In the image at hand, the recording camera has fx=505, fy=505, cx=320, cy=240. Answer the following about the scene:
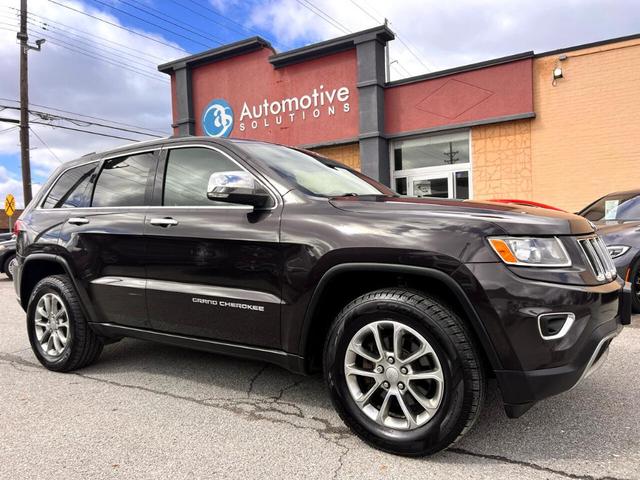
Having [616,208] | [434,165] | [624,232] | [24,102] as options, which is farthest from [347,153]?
[24,102]

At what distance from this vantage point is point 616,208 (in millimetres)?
6508

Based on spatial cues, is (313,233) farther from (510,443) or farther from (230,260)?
(510,443)

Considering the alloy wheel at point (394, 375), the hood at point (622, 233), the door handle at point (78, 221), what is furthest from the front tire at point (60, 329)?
the hood at point (622, 233)

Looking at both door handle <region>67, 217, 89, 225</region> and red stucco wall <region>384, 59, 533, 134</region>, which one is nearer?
door handle <region>67, 217, 89, 225</region>

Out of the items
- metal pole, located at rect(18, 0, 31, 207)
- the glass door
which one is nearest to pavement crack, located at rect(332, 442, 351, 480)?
the glass door

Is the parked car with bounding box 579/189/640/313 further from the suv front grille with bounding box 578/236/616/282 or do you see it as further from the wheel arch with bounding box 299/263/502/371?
the wheel arch with bounding box 299/263/502/371

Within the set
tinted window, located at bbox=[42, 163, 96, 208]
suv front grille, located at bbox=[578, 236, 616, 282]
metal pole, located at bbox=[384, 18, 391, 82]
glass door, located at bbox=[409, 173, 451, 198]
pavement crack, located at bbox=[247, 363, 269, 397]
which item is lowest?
pavement crack, located at bbox=[247, 363, 269, 397]

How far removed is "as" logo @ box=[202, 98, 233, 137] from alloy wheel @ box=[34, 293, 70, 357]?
1161 cm

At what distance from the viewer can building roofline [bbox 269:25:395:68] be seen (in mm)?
12531

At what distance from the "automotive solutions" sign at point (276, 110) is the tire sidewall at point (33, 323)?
9770mm

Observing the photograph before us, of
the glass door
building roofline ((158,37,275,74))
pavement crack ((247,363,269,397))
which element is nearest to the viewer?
pavement crack ((247,363,269,397))

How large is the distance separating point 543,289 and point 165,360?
323cm

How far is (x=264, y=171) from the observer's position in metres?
3.16

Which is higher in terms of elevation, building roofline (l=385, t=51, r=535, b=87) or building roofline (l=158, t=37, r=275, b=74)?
building roofline (l=158, t=37, r=275, b=74)
